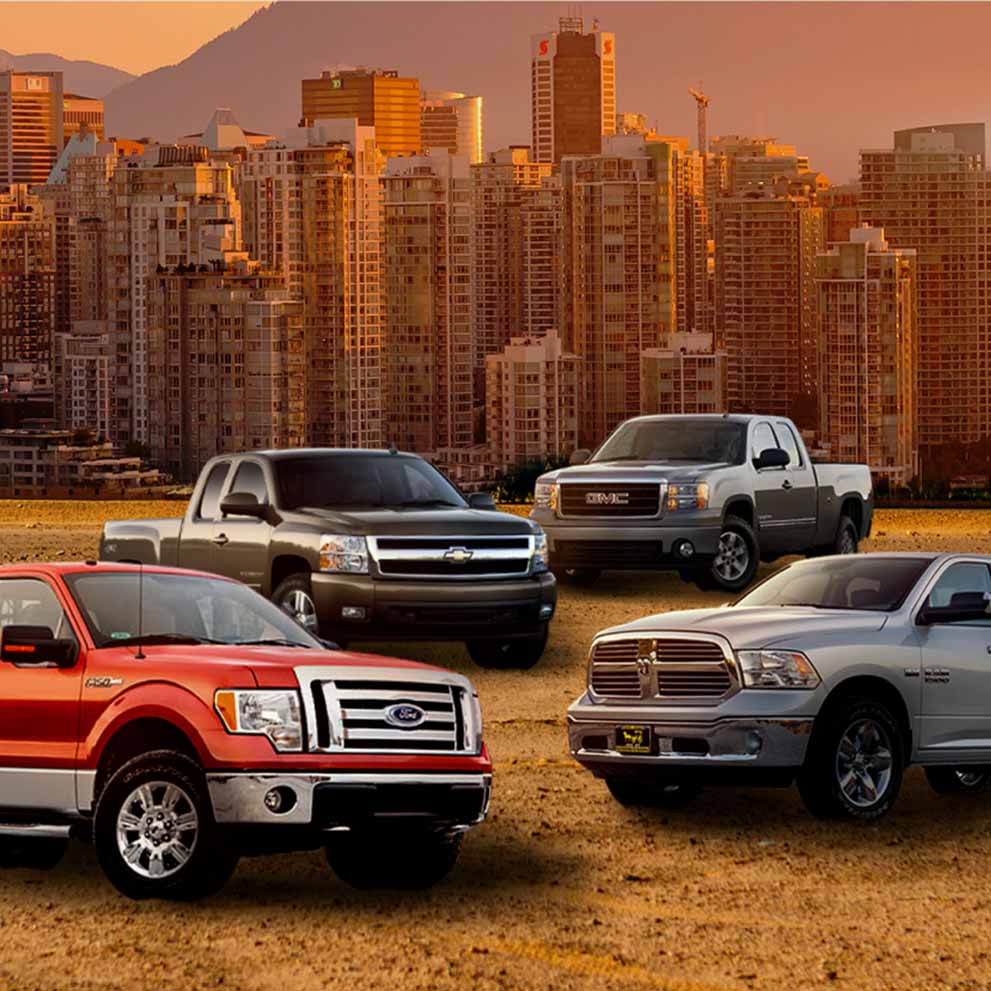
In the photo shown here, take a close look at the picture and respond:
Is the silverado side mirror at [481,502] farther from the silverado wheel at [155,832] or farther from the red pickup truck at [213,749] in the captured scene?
the silverado wheel at [155,832]

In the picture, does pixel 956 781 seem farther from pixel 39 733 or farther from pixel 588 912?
pixel 39 733

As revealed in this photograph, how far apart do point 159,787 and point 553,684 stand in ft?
30.2

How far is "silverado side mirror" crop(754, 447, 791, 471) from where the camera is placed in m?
26.2

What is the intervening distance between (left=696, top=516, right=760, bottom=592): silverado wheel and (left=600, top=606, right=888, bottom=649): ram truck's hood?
1134cm

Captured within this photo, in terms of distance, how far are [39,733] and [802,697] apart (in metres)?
4.02

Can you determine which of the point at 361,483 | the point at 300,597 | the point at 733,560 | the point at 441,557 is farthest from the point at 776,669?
the point at 733,560

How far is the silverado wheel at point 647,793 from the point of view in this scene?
14242mm

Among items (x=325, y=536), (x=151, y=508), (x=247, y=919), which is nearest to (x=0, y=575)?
(x=247, y=919)

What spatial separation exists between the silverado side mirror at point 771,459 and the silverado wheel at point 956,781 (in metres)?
11.0

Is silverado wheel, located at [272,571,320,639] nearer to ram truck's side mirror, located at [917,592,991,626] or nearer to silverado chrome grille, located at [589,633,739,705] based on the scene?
silverado chrome grille, located at [589,633,739,705]

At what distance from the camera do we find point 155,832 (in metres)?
10.9

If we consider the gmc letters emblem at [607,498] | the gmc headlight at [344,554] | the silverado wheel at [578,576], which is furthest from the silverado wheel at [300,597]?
the silverado wheel at [578,576]

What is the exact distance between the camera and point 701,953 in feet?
34.9

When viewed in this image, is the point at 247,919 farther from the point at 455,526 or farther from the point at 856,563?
the point at 455,526
